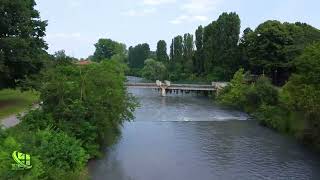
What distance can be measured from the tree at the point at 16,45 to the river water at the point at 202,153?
10322 millimetres

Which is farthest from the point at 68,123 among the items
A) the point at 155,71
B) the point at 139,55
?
the point at 139,55

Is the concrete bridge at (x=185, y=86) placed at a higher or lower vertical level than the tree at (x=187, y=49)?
lower

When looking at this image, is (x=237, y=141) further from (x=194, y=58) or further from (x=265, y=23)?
(x=194, y=58)

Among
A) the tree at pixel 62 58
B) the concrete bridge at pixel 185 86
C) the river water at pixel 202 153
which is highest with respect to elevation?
the tree at pixel 62 58

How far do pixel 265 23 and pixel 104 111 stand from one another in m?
52.6

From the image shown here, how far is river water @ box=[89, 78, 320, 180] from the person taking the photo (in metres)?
30.5

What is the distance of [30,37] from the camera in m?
44.4

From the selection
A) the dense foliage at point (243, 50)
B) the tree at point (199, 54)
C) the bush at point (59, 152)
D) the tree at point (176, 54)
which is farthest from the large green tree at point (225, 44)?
the bush at point (59, 152)

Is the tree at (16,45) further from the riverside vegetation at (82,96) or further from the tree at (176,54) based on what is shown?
the tree at (176,54)

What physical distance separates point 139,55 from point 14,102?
115357 mm

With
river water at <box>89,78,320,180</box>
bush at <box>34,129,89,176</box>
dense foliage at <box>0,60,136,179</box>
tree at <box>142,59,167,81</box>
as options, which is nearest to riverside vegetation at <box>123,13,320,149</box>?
tree at <box>142,59,167,81</box>

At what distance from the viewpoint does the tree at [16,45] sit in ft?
133

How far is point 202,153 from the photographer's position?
36.4 meters

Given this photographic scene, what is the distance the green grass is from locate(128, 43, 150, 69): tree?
342ft
